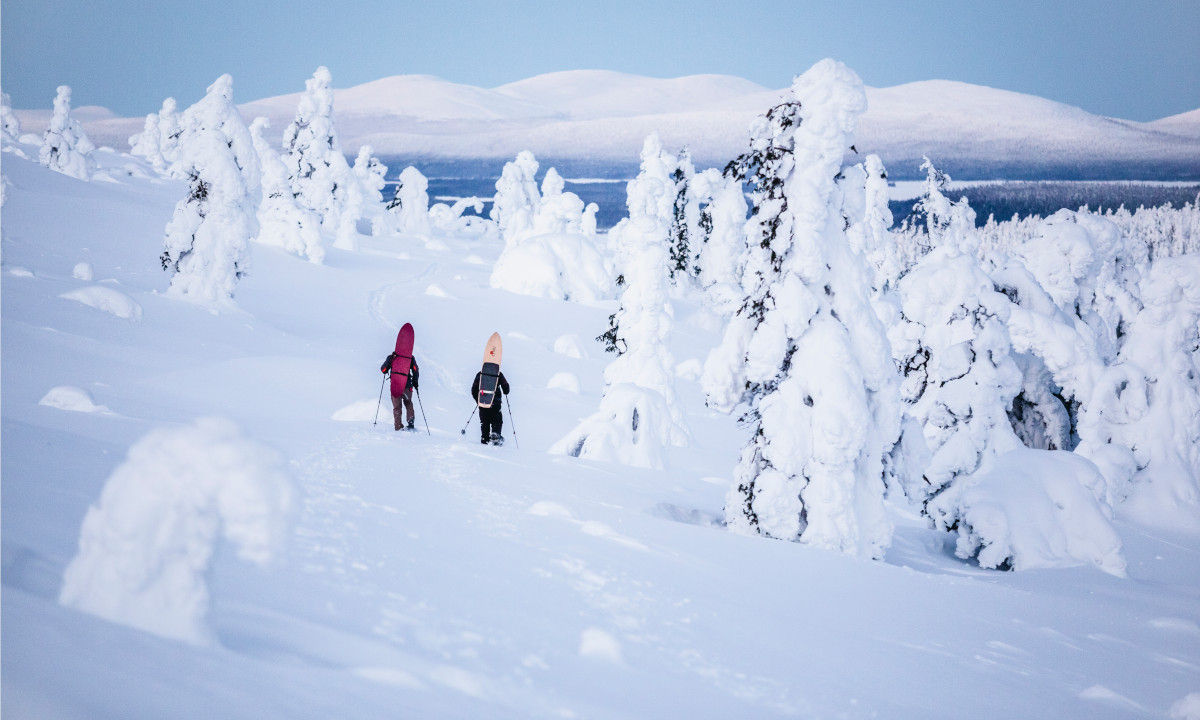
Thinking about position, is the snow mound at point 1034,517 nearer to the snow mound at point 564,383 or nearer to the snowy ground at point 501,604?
the snowy ground at point 501,604

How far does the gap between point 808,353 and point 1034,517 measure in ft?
20.6

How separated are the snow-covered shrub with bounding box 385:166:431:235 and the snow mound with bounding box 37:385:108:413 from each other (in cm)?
6741

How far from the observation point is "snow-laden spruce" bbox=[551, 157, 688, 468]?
15.2 metres

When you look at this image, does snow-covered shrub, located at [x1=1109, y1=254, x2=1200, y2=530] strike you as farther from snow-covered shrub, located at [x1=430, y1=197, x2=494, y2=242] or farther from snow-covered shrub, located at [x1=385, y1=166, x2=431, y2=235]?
snow-covered shrub, located at [x1=430, y1=197, x2=494, y2=242]

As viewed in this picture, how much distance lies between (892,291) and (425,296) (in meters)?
35.8

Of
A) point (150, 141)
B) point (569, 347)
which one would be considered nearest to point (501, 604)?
point (569, 347)

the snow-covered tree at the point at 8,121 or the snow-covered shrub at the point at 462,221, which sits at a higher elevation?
the snow-covered tree at the point at 8,121

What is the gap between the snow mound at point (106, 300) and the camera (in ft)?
58.9

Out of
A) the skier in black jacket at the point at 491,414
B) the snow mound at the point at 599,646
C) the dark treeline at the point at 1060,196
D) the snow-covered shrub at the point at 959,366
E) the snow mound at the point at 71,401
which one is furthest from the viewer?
the dark treeline at the point at 1060,196

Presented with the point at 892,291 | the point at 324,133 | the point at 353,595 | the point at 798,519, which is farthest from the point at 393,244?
the point at 353,595

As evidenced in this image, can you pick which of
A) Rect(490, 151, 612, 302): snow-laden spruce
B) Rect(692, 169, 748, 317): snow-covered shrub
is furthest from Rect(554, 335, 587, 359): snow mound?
Rect(692, 169, 748, 317): snow-covered shrub

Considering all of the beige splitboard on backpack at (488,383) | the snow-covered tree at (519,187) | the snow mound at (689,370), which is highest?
the snow-covered tree at (519,187)

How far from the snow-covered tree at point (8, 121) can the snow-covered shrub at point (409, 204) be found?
30.9 m

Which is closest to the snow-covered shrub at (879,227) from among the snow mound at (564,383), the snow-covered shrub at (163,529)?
the snow mound at (564,383)
